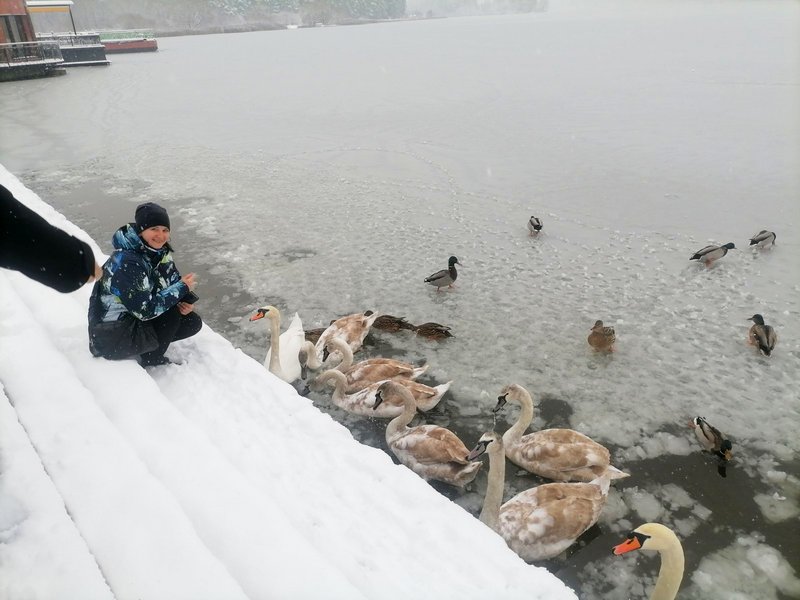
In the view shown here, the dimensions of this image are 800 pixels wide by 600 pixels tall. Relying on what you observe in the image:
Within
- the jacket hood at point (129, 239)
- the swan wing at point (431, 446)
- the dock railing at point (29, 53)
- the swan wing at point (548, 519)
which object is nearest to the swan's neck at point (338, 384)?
the swan wing at point (431, 446)

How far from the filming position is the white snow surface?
2.67 m

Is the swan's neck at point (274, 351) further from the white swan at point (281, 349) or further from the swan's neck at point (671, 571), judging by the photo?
the swan's neck at point (671, 571)

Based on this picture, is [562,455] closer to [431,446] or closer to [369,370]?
[431,446]

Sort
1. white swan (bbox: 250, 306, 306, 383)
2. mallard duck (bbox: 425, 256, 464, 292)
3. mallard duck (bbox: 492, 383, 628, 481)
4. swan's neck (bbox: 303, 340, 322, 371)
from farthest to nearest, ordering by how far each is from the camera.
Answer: mallard duck (bbox: 425, 256, 464, 292), swan's neck (bbox: 303, 340, 322, 371), white swan (bbox: 250, 306, 306, 383), mallard duck (bbox: 492, 383, 628, 481)

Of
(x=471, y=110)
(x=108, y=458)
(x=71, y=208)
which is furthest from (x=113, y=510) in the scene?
(x=471, y=110)

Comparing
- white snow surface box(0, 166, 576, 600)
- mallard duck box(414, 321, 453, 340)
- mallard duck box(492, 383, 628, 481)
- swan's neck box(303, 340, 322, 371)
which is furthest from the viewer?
mallard duck box(414, 321, 453, 340)

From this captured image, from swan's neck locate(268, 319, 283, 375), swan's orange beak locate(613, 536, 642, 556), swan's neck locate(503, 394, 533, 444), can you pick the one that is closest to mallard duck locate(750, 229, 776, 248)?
swan's neck locate(503, 394, 533, 444)

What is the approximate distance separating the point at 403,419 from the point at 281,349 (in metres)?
2.05

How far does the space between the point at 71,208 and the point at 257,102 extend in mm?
18096

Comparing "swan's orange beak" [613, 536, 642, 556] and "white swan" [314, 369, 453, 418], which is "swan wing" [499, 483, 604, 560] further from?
"white swan" [314, 369, 453, 418]

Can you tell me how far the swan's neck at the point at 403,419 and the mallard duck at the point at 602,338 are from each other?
9.47 ft

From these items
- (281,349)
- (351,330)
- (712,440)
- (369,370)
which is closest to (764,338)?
(712,440)

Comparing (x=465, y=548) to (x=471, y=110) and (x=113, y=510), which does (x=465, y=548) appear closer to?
(x=113, y=510)

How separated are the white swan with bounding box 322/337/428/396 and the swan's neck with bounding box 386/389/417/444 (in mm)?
830
